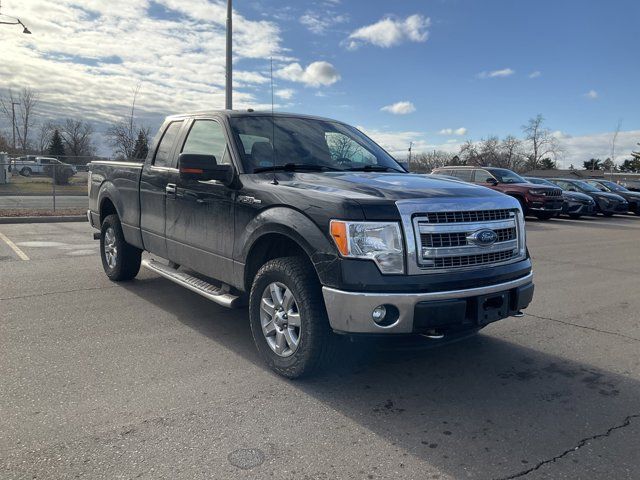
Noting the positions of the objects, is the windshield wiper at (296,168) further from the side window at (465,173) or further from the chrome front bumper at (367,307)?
the side window at (465,173)

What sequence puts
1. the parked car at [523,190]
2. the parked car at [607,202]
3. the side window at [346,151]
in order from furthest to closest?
the parked car at [607,202] < the parked car at [523,190] < the side window at [346,151]

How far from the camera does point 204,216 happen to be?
4.80 metres

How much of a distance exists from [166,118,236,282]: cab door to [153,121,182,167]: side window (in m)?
0.24

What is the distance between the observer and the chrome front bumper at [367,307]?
333 cm

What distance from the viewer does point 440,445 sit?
304 cm

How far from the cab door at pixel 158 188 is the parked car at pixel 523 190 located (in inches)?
543

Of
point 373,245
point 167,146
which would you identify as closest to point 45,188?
point 167,146

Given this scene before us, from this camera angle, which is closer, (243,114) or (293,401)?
(293,401)

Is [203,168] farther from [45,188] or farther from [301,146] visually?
[45,188]

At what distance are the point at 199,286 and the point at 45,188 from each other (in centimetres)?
2475

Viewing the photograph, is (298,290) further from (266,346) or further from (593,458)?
(593,458)

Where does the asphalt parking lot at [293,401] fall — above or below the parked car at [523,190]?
below

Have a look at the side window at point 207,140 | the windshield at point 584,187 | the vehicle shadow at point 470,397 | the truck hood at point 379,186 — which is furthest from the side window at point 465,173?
the truck hood at point 379,186

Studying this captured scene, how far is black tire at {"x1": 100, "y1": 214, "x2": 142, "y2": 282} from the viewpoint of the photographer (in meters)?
6.59
